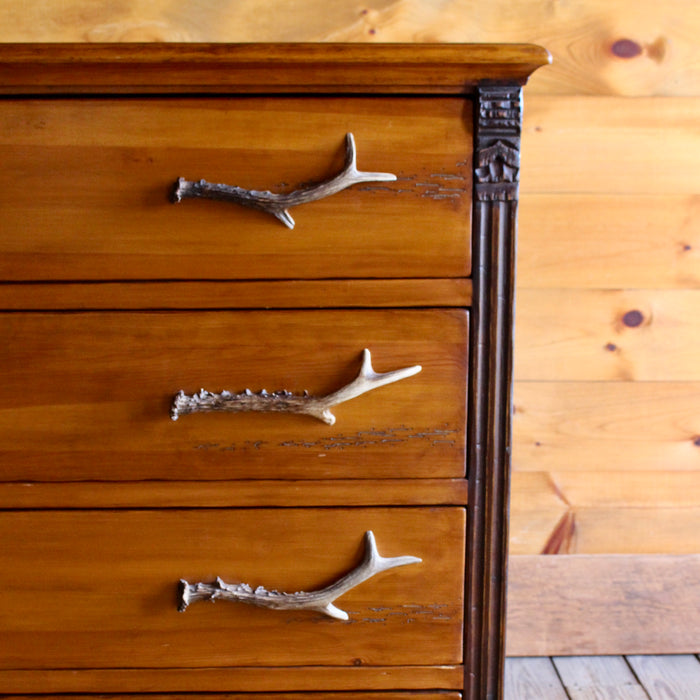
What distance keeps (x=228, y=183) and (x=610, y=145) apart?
776 mm

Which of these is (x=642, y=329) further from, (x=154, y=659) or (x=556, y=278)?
(x=154, y=659)

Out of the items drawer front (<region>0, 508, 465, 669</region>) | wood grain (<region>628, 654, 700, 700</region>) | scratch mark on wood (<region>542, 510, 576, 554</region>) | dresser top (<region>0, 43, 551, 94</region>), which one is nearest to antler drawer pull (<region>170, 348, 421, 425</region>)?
drawer front (<region>0, 508, 465, 669</region>)

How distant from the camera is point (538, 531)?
4.23 ft

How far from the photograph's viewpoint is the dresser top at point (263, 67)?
26.0 inches

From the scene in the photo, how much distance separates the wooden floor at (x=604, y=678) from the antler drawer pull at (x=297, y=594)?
595 mm

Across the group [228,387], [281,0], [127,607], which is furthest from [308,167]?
[281,0]

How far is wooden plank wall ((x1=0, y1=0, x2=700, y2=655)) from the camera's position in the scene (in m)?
1.18

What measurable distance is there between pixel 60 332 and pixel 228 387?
18cm

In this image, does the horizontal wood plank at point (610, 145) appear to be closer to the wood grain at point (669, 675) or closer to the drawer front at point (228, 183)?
the drawer front at point (228, 183)

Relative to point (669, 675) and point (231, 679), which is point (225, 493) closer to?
point (231, 679)

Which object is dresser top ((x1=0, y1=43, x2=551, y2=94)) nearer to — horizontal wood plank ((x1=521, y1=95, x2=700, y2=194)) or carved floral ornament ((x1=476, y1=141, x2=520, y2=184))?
carved floral ornament ((x1=476, y1=141, x2=520, y2=184))

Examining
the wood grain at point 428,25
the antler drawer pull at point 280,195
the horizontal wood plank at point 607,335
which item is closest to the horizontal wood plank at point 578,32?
the wood grain at point 428,25

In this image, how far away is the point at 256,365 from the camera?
73 centimetres

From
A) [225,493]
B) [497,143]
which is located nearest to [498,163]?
[497,143]
